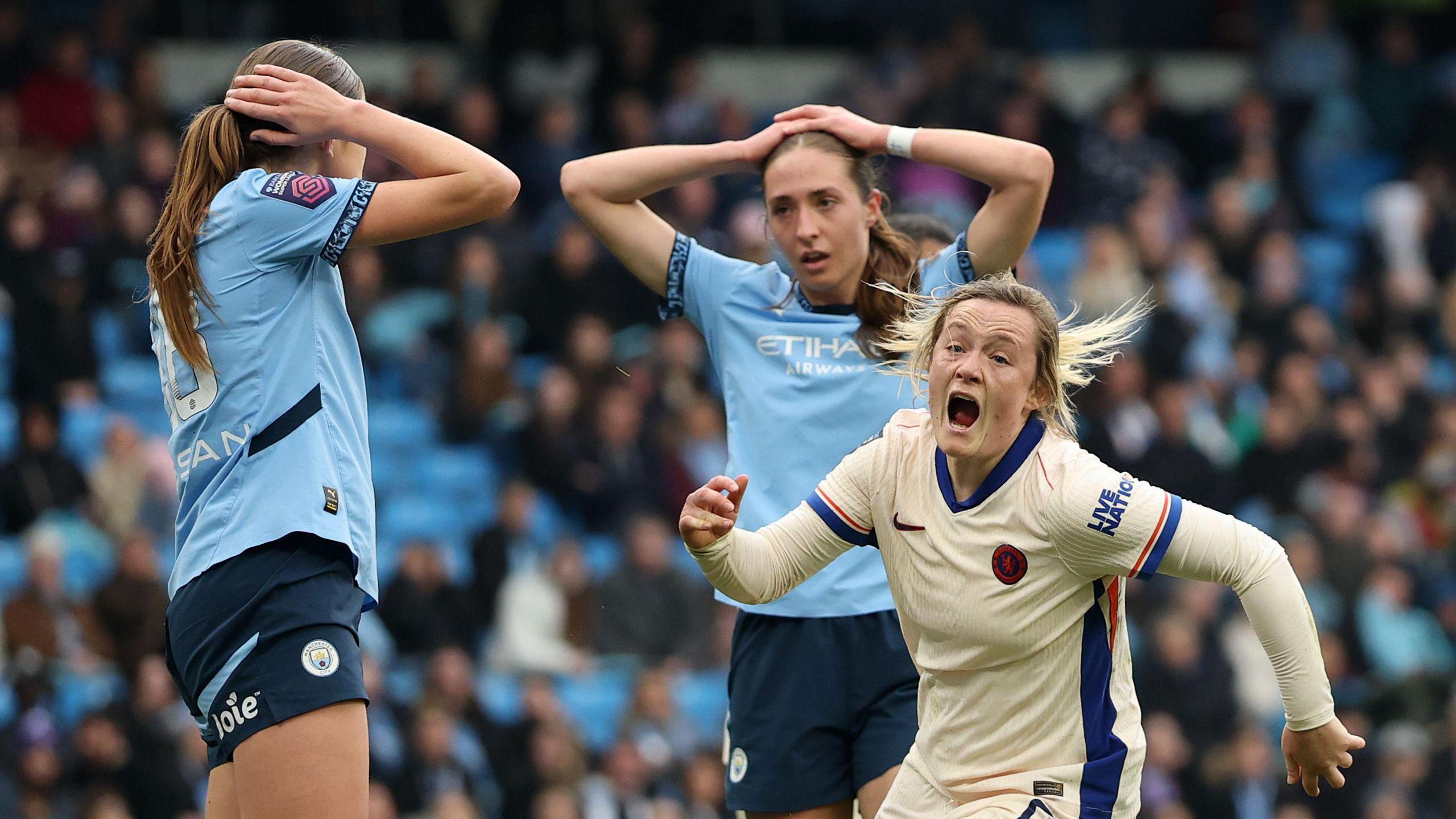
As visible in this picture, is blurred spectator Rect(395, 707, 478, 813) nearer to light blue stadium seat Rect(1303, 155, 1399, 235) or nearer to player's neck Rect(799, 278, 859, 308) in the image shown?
player's neck Rect(799, 278, 859, 308)

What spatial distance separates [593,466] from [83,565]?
10.6 feet

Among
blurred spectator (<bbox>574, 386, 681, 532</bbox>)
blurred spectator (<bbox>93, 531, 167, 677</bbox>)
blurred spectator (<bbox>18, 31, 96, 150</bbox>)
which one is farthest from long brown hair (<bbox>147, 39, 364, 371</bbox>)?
blurred spectator (<bbox>18, 31, 96, 150</bbox>)

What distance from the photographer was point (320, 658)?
13.1ft

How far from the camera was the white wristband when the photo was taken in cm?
510

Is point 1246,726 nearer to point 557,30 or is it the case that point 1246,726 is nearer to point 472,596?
point 472,596

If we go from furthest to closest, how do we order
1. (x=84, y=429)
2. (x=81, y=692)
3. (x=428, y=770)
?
(x=84, y=429), (x=428, y=770), (x=81, y=692)

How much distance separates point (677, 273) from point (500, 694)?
6.51 metres

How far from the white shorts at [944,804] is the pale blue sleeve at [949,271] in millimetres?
1337

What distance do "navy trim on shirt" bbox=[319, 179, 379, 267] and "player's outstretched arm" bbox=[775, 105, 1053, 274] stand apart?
1460mm

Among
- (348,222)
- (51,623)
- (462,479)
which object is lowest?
(51,623)

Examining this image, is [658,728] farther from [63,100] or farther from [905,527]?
[905,527]

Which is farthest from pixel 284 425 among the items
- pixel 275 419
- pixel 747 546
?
pixel 747 546

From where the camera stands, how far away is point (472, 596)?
11.4 metres

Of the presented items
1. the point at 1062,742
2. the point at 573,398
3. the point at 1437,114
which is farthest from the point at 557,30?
the point at 1062,742
